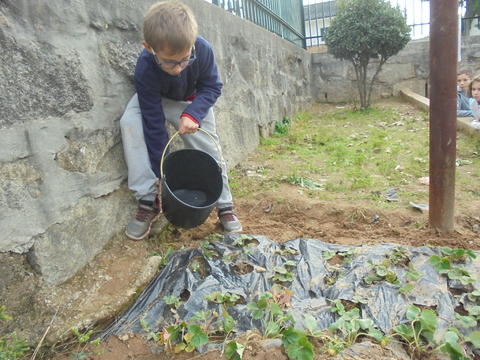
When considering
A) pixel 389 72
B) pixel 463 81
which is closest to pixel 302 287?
pixel 463 81

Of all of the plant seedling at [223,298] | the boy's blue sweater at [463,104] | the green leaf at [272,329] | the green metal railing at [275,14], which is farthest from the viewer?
the boy's blue sweater at [463,104]

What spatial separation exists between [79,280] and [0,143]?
79 cm

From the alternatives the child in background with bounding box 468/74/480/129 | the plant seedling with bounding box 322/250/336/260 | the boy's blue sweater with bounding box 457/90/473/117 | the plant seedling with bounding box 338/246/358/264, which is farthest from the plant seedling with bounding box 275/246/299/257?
the boy's blue sweater with bounding box 457/90/473/117

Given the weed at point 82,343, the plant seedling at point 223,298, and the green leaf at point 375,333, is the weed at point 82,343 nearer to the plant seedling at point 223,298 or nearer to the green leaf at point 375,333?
the plant seedling at point 223,298

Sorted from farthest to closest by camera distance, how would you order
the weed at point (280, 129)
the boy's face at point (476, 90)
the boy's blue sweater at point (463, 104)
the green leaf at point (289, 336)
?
the weed at point (280, 129)
the boy's blue sweater at point (463, 104)
the boy's face at point (476, 90)
the green leaf at point (289, 336)

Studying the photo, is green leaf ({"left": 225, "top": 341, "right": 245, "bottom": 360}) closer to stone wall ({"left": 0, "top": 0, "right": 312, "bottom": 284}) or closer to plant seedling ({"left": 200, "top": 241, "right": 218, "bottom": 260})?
plant seedling ({"left": 200, "top": 241, "right": 218, "bottom": 260})

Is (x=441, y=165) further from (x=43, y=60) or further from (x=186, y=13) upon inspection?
(x=43, y=60)

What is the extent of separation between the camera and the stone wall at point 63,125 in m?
1.71

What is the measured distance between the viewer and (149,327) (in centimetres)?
174

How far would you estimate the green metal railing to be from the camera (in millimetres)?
4684

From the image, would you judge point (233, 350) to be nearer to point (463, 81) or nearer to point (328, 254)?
point (328, 254)

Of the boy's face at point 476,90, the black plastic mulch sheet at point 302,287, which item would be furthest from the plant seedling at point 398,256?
the boy's face at point 476,90

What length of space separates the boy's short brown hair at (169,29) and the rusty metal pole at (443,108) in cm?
135

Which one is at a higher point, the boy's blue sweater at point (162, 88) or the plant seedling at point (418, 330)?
the boy's blue sweater at point (162, 88)
